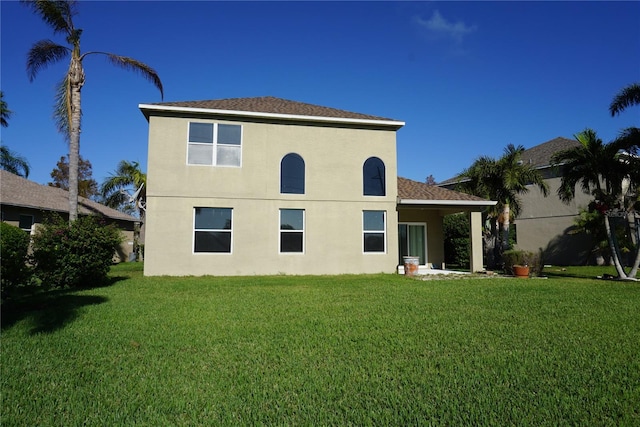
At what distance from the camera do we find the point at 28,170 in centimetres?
2892

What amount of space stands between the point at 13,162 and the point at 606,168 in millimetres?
34797

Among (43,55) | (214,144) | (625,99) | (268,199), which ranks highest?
(43,55)

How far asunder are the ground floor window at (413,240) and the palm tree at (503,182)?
419 centimetres

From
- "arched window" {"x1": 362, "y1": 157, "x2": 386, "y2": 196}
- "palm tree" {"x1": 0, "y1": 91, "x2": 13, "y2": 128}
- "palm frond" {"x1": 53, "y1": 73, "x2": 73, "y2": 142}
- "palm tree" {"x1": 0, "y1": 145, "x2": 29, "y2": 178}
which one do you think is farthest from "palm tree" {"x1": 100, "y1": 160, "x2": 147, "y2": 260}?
"arched window" {"x1": 362, "y1": 157, "x2": 386, "y2": 196}

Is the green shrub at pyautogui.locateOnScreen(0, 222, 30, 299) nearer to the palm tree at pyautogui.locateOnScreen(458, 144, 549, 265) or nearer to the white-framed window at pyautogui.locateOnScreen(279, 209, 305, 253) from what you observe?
the white-framed window at pyautogui.locateOnScreen(279, 209, 305, 253)

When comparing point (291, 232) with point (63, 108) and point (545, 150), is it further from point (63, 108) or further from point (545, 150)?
point (545, 150)

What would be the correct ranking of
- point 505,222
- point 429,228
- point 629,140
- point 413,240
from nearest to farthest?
point 629,140 < point 413,240 < point 429,228 < point 505,222

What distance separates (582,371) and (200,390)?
4.03 metres

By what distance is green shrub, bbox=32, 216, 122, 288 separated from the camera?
10.9 meters

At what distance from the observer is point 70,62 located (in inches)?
646

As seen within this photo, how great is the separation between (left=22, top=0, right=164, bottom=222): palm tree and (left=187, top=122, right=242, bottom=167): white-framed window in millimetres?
4619

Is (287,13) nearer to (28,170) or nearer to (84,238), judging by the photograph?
(84,238)

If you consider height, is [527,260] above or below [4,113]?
below

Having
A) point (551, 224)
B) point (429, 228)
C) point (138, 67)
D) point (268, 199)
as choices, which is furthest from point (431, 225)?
point (138, 67)
